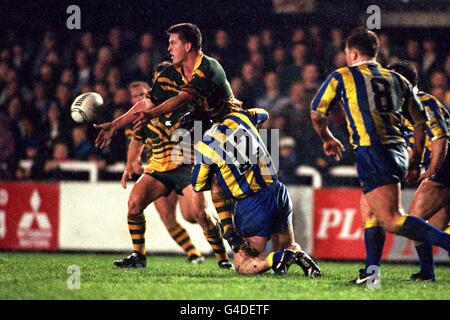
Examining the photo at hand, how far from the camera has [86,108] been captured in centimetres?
829

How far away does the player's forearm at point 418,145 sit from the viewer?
6.65m

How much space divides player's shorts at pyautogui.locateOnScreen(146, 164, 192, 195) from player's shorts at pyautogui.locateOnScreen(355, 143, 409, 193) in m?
2.31

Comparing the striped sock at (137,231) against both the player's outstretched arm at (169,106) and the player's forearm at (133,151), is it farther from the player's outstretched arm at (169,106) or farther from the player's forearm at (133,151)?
the player's outstretched arm at (169,106)

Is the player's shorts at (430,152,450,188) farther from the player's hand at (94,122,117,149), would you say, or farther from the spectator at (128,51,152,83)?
the spectator at (128,51,152,83)

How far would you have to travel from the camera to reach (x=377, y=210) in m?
6.45

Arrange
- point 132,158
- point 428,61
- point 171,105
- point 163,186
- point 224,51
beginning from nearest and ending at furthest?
point 171,105
point 163,186
point 132,158
point 428,61
point 224,51

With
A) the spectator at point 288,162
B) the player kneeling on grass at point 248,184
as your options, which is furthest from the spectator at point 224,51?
the player kneeling on grass at point 248,184

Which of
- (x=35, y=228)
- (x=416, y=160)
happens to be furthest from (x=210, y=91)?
(x=35, y=228)

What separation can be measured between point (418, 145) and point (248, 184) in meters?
1.47

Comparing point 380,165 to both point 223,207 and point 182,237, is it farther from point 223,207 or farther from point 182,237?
point 182,237

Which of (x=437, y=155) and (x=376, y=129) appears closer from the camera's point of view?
(x=376, y=129)

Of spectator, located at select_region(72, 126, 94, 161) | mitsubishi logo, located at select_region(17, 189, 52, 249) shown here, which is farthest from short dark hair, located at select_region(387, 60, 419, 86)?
spectator, located at select_region(72, 126, 94, 161)
